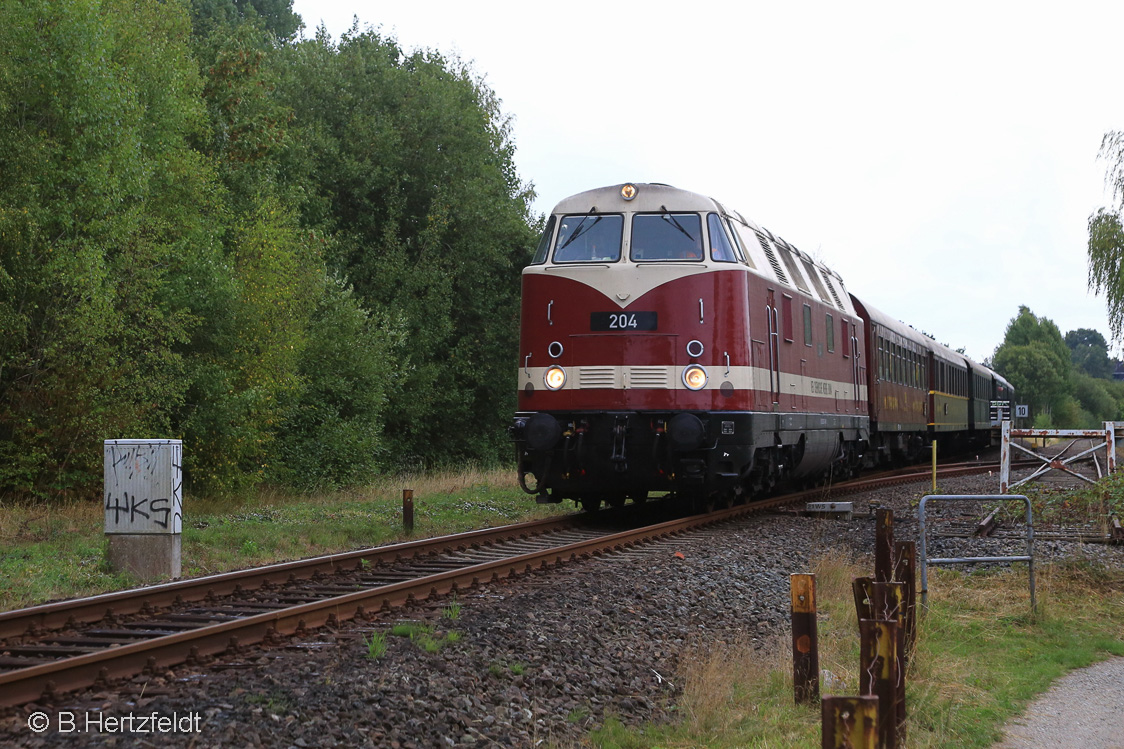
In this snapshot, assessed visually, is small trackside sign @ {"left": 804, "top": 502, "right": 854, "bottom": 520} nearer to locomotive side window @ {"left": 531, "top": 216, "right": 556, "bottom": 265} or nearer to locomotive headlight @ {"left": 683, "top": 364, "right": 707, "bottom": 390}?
locomotive headlight @ {"left": 683, "top": 364, "right": 707, "bottom": 390}

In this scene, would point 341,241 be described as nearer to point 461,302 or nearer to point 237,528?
point 461,302

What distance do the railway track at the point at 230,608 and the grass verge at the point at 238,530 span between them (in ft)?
3.95

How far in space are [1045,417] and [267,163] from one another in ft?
255

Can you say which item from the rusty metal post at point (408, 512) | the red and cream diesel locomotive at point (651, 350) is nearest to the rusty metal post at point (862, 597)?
the red and cream diesel locomotive at point (651, 350)

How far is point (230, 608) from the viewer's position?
7605mm

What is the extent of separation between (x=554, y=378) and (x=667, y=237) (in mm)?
2241

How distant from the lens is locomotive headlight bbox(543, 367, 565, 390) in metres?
13.0

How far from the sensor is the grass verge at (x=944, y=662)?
18.6 ft

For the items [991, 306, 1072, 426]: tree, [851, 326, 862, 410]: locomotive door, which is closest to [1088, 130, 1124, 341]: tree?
[851, 326, 862, 410]: locomotive door

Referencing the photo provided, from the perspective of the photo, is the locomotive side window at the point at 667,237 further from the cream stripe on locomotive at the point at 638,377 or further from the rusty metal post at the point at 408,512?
the rusty metal post at the point at 408,512

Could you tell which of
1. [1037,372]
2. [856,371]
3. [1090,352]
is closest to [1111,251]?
[856,371]

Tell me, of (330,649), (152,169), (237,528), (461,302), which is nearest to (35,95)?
(152,169)

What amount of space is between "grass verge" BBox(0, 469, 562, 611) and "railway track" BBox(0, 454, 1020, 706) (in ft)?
3.95

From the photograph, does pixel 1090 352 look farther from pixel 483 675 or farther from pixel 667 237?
pixel 483 675
